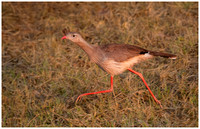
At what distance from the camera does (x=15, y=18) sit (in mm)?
5770

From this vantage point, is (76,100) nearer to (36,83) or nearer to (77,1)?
(36,83)

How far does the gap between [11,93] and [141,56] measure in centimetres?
183

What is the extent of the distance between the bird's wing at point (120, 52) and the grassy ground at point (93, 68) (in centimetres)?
45

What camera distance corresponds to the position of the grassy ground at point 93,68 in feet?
10.8

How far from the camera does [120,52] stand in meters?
3.26

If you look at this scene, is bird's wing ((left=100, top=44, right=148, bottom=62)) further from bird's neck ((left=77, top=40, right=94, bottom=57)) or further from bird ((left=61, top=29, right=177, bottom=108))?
bird's neck ((left=77, top=40, right=94, bottom=57))

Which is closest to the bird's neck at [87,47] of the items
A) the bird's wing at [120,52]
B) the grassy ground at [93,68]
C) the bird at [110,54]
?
the bird at [110,54]

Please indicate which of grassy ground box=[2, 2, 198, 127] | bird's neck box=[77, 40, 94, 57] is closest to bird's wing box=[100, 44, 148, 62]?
bird's neck box=[77, 40, 94, 57]

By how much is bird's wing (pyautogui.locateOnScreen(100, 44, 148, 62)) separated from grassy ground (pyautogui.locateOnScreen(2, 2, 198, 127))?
17.5 inches

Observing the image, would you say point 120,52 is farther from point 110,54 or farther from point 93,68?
point 93,68

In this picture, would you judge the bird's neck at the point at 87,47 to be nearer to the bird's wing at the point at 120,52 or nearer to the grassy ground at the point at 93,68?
the bird's wing at the point at 120,52

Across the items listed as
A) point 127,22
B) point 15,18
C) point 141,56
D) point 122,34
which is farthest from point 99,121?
point 15,18

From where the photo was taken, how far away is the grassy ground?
10.8ft

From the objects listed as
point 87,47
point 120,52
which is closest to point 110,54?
point 120,52
